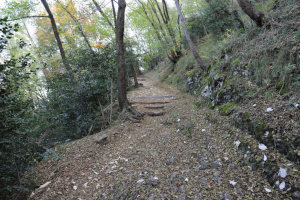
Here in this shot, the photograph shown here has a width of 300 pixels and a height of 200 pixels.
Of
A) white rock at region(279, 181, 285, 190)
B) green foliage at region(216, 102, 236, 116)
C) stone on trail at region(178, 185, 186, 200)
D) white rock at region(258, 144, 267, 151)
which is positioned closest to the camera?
white rock at region(279, 181, 285, 190)

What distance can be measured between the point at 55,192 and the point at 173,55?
1326 centimetres

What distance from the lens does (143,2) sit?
40.9 feet

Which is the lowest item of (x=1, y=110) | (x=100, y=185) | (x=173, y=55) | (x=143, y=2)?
(x=100, y=185)

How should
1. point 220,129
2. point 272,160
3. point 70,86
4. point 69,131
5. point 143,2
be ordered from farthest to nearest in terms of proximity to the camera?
1. point 143,2
2. point 69,131
3. point 70,86
4. point 220,129
5. point 272,160

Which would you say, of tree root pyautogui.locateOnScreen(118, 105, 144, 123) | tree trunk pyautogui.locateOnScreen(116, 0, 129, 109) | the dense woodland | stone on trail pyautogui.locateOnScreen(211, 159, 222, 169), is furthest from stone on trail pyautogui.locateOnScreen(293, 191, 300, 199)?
tree trunk pyautogui.locateOnScreen(116, 0, 129, 109)

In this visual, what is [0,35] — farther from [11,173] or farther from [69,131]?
[69,131]

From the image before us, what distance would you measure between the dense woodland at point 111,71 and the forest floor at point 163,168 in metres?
0.55

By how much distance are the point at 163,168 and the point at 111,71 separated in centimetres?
524

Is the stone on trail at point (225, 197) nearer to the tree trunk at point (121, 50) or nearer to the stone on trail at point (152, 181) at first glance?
the stone on trail at point (152, 181)

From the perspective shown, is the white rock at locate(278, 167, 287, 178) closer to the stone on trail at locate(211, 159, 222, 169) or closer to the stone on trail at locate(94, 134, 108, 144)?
the stone on trail at locate(211, 159, 222, 169)

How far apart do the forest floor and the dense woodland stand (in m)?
0.55

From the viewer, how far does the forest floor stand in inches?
89.2

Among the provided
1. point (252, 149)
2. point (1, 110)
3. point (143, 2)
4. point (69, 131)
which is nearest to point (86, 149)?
point (1, 110)

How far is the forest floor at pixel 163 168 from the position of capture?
227 centimetres
